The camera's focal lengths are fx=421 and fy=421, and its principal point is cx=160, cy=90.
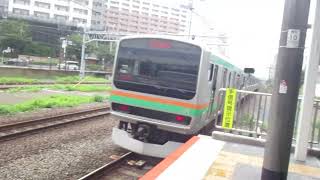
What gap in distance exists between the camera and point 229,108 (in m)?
8.80

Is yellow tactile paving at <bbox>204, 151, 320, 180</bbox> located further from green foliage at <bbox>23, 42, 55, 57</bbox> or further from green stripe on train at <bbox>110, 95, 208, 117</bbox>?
green foliage at <bbox>23, 42, 55, 57</bbox>

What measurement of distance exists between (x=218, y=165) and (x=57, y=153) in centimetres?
440

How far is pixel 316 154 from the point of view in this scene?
7.83 meters

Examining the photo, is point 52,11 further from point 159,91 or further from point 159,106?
point 159,106

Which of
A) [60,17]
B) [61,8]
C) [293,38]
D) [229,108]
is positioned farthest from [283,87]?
[61,8]

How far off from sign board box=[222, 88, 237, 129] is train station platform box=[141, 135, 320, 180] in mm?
724

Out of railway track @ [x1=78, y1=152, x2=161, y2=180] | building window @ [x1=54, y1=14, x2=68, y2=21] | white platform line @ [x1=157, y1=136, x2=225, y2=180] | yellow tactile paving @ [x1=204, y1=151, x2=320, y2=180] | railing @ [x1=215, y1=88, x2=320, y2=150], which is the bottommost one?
railway track @ [x1=78, y1=152, x2=161, y2=180]

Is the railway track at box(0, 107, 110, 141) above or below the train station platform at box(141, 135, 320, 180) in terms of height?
below

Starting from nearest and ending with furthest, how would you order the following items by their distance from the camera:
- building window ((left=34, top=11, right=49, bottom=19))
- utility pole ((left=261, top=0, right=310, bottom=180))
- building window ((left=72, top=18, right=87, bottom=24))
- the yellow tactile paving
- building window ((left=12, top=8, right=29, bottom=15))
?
utility pole ((left=261, top=0, right=310, bottom=180)) → the yellow tactile paving → building window ((left=12, top=8, right=29, bottom=15)) → building window ((left=34, top=11, right=49, bottom=19)) → building window ((left=72, top=18, right=87, bottom=24))

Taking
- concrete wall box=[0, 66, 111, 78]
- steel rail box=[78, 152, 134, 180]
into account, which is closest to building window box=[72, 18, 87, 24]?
A: concrete wall box=[0, 66, 111, 78]

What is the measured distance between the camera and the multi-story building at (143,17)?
75.2 m

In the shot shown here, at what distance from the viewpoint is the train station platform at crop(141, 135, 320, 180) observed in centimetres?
576

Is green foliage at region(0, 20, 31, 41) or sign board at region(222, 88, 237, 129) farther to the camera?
green foliage at region(0, 20, 31, 41)

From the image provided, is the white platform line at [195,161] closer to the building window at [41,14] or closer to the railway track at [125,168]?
the railway track at [125,168]
